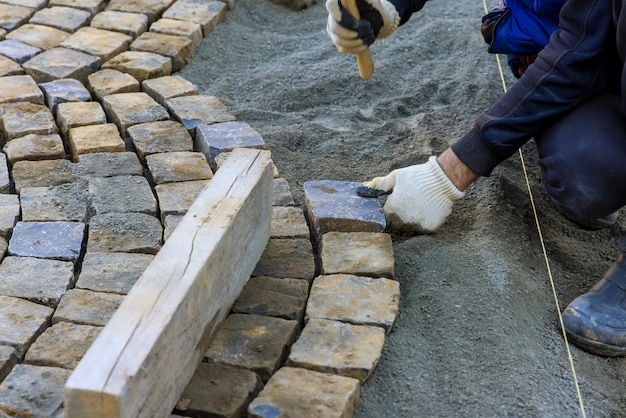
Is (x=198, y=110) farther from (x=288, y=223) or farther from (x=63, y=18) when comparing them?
(x=63, y=18)

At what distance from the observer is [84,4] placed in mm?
4215

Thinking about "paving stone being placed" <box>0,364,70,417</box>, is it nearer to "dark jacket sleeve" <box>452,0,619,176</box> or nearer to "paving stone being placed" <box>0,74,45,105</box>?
"dark jacket sleeve" <box>452,0,619,176</box>

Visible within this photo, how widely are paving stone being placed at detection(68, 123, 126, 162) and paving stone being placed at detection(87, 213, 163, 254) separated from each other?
45 cm

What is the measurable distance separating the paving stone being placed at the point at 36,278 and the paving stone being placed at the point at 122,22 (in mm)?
1761

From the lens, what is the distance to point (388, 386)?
7.37 feet

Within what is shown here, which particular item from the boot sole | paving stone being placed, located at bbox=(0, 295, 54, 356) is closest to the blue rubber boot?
the boot sole

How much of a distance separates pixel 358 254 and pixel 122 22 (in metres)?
2.06

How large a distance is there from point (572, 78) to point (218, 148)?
1.26m

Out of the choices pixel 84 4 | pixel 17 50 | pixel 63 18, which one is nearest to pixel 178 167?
pixel 17 50

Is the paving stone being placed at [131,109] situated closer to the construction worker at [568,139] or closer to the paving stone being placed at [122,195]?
the paving stone being placed at [122,195]

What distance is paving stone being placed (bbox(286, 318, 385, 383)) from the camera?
2180mm

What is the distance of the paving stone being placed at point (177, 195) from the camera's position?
2809 millimetres

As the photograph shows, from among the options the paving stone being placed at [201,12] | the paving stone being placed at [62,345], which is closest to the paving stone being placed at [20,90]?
the paving stone being placed at [201,12]

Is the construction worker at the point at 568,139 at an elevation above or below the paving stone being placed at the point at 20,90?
above
